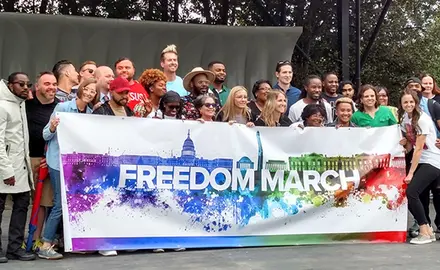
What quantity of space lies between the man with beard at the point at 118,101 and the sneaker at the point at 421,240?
3.37 meters

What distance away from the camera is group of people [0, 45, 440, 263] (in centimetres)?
544

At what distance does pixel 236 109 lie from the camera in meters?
6.21

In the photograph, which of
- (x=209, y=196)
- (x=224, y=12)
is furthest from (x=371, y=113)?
(x=224, y=12)

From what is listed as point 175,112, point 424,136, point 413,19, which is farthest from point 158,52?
point 413,19

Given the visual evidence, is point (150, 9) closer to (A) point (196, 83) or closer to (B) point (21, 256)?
(A) point (196, 83)

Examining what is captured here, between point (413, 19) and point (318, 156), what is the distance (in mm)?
15619

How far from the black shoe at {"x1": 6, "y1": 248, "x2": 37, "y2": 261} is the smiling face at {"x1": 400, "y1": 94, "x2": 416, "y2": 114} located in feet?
13.9

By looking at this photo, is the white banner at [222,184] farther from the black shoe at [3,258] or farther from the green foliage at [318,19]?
the green foliage at [318,19]

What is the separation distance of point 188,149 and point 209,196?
1.74 ft

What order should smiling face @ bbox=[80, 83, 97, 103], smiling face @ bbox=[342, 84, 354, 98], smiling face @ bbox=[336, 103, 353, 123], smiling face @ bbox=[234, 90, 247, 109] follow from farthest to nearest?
1. smiling face @ bbox=[342, 84, 354, 98]
2. smiling face @ bbox=[336, 103, 353, 123]
3. smiling face @ bbox=[234, 90, 247, 109]
4. smiling face @ bbox=[80, 83, 97, 103]

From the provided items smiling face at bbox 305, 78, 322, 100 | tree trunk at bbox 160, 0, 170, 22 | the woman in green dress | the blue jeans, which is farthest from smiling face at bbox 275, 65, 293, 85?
tree trunk at bbox 160, 0, 170, 22

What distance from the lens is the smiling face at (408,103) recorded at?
6379mm

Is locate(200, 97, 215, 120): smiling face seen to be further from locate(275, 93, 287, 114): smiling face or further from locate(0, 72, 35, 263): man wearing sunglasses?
locate(0, 72, 35, 263): man wearing sunglasses

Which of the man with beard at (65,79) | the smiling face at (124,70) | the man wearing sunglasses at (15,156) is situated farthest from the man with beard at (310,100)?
the man wearing sunglasses at (15,156)
